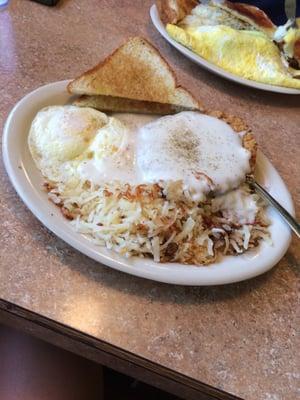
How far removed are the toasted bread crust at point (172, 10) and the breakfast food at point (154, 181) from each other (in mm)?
522

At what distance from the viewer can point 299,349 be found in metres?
0.83

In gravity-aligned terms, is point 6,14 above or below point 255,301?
above

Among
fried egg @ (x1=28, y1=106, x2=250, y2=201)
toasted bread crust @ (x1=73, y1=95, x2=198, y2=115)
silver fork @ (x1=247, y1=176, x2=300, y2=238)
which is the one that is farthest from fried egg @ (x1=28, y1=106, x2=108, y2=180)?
silver fork @ (x1=247, y1=176, x2=300, y2=238)

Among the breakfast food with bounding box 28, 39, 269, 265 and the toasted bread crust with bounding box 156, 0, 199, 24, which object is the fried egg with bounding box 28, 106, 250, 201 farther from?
the toasted bread crust with bounding box 156, 0, 199, 24

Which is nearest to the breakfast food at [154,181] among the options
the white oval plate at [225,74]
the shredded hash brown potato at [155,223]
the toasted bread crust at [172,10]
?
the shredded hash brown potato at [155,223]

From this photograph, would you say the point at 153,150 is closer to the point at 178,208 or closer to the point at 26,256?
the point at 178,208

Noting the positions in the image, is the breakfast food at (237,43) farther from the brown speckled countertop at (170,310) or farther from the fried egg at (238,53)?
the brown speckled countertop at (170,310)

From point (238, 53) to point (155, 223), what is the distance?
78 cm

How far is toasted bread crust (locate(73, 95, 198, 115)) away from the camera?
1123 millimetres

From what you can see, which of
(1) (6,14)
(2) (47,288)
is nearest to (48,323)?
(2) (47,288)

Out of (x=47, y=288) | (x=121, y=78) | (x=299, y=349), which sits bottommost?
(x=299, y=349)

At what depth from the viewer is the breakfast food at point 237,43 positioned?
1.40 meters

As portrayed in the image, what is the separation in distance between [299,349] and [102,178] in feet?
1.57

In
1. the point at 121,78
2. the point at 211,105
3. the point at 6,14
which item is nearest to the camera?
the point at 121,78
